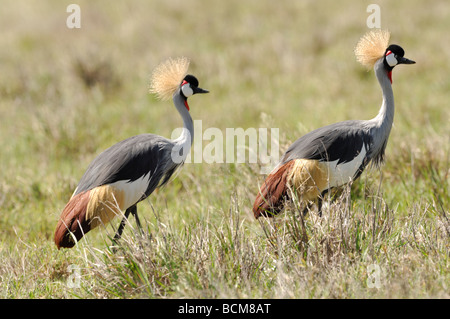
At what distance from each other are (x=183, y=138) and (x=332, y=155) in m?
1.03

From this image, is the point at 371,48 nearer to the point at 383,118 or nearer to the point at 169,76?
the point at 383,118

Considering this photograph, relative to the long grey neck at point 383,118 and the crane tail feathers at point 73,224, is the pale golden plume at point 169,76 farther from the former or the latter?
the long grey neck at point 383,118

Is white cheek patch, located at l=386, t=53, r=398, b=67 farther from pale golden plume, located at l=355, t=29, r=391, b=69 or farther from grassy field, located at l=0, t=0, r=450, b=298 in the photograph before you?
grassy field, located at l=0, t=0, r=450, b=298

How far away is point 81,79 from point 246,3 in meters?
5.42

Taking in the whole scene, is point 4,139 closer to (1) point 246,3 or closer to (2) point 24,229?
(2) point 24,229

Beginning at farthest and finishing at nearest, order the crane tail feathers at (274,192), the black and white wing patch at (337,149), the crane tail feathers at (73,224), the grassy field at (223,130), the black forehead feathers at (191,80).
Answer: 1. the black forehead feathers at (191,80)
2. the black and white wing patch at (337,149)
3. the crane tail feathers at (274,192)
4. the crane tail feathers at (73,224)
5. the grassy field at (223,130)

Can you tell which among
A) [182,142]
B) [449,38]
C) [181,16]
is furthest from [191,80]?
[181,16]

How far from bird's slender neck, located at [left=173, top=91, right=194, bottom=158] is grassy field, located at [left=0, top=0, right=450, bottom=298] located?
49 centimetres

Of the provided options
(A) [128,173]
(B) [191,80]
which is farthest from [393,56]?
(A) [128,173]

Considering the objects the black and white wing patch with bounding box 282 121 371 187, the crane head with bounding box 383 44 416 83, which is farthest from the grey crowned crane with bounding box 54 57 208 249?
the crane head with bounding box 383 44 416 83

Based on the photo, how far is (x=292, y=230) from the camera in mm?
3500

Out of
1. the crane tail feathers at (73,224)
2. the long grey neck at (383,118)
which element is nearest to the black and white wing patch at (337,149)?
the long grey neck at (383,118)

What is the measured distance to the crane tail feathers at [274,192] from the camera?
12.5 ft

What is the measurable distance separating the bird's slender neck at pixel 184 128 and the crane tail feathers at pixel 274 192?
623 mm
